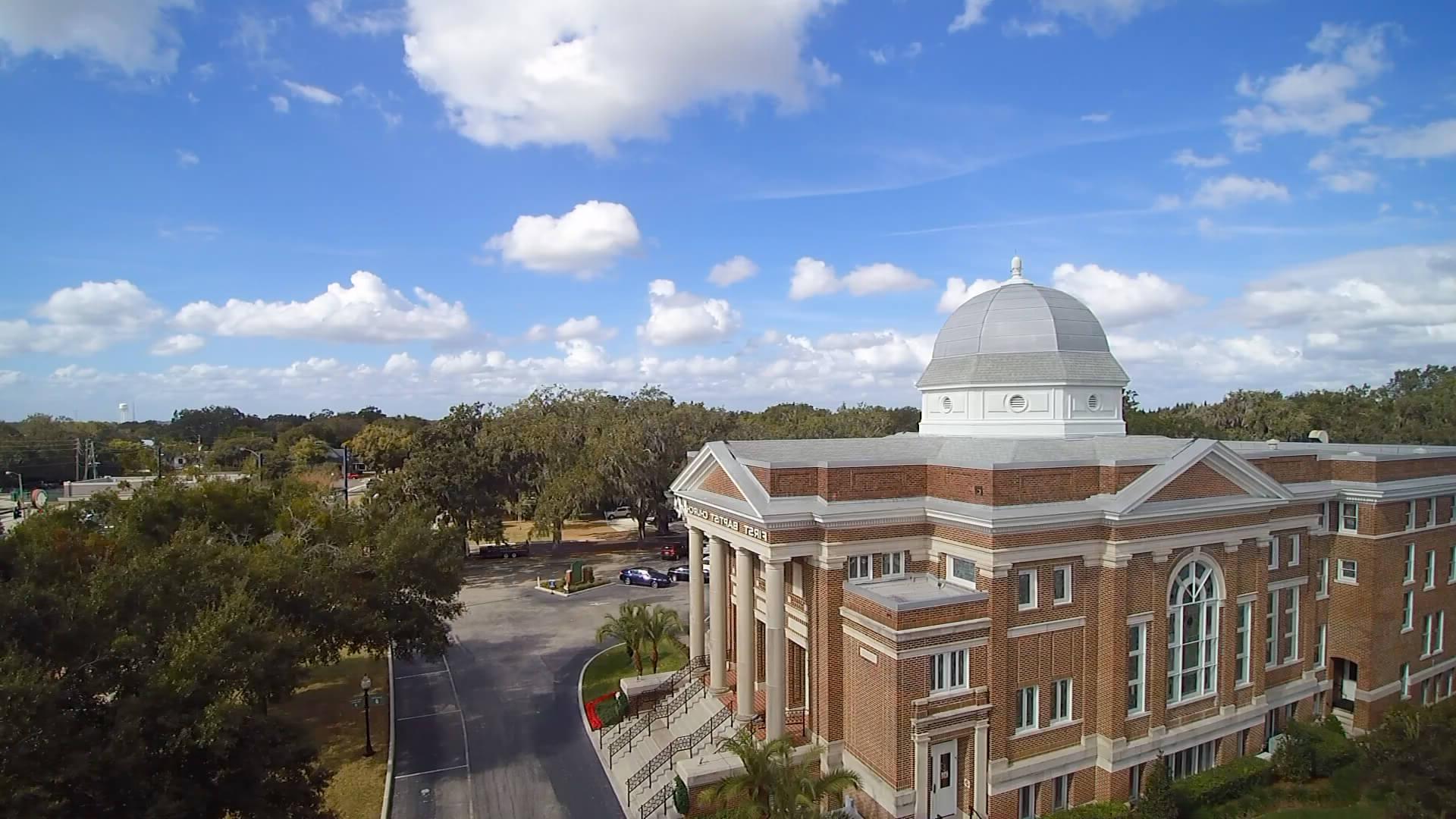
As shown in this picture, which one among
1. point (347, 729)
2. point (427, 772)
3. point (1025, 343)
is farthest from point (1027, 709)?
point (347, 729)

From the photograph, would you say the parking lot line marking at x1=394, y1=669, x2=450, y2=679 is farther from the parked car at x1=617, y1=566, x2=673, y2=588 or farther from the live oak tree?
the parked car at x1=617, y1=566, x2=673, y2=588

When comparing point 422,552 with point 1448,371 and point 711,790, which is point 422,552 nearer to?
point 711,790

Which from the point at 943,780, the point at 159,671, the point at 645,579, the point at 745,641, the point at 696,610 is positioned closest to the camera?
the point at 159,671

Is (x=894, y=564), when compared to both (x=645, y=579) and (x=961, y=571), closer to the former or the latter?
(x=961, y=571)

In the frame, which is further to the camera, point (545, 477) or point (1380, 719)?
point (545, 477)

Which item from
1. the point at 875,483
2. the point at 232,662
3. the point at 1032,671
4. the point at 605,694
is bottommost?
the point at 605,694

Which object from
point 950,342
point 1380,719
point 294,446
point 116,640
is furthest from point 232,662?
point 294,446

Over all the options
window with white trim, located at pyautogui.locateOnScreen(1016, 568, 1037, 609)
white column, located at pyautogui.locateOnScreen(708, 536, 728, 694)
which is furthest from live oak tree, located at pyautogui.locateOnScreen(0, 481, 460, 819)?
window with white trim, located at pyautogui.locateOnScreen(1016, 568, 1037, 609)
